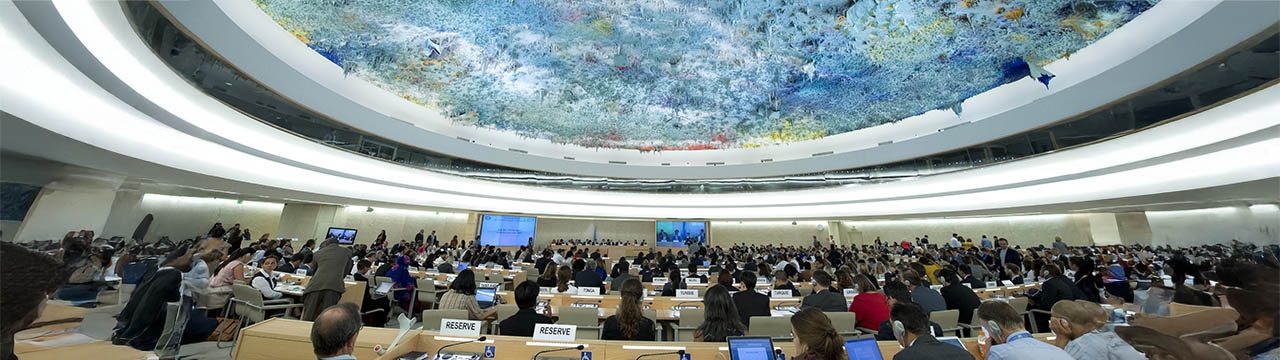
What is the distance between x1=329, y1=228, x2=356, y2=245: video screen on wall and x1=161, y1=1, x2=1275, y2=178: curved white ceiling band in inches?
264

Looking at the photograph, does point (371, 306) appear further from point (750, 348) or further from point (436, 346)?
point (750, 348)

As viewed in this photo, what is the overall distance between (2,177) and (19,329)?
3.50m

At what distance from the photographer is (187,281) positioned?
4.19m

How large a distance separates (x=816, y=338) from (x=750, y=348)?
0.41 m

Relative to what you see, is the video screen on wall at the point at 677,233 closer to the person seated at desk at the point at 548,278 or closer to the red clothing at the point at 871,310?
the person seated at desk at the point at 548,278

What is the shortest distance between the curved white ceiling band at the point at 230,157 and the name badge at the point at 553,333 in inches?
157

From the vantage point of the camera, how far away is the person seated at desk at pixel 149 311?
321 cm

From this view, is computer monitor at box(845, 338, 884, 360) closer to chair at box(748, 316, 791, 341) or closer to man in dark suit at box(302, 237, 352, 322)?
chair at box(748, 316, 791, 341)

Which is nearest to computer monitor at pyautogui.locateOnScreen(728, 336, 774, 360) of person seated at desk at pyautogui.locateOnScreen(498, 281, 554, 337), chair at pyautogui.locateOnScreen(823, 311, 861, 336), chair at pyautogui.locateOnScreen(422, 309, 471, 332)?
person seated at desk at pyautogui.locateOnScreen(498, 281, 554, 337)

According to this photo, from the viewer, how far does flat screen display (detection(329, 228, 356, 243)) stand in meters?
13.1

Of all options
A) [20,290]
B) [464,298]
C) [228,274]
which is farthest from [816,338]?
[228,274]

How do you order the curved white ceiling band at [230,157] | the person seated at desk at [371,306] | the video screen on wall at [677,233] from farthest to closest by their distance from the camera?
the video screen on wall at [677,233] < the person seated at desk at [371,306] < the curved white ceiling band at [230,157]

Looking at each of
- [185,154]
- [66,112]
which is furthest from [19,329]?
[185,154]

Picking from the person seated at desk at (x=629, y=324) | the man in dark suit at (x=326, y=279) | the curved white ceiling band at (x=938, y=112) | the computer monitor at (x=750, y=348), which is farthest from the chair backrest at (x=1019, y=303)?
the man in dark suit at (x=326, y=279)
